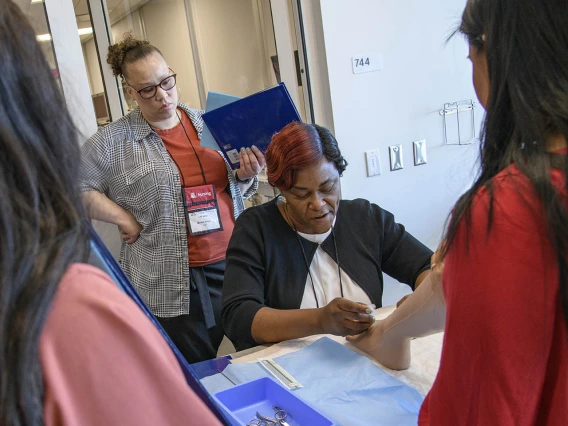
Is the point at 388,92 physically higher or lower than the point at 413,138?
higher

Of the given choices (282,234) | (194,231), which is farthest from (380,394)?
(194,231)

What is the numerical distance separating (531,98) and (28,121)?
1.63 ft

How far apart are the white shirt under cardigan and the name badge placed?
486mm

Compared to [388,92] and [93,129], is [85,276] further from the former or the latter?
[388,92]

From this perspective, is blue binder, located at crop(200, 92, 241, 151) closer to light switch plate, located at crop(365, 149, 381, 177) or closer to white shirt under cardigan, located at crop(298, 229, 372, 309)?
white shirt under cardigan, located at crop(298, 229, 372, 309)

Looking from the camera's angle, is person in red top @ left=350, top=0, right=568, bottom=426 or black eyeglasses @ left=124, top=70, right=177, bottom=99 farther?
black eyeglasses @ left=124, top=70, right=177, bottom=99

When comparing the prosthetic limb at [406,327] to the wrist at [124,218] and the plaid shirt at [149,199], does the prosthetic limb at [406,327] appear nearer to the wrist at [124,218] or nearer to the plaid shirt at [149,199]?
the plaid shirt at [149,199]

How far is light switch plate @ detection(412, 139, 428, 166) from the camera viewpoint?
260 centimetres

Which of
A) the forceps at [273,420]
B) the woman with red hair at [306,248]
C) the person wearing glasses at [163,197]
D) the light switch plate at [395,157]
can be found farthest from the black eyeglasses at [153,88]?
the forceps at [273,420]

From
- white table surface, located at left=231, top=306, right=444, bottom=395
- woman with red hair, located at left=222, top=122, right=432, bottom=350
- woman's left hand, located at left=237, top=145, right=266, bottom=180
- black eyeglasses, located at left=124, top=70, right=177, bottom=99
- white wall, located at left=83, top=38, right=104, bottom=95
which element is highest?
white wall, located at left=83, top=38, right=104, bottom=95

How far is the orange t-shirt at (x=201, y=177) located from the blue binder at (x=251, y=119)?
8 centimetres

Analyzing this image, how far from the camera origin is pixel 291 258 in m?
1.57

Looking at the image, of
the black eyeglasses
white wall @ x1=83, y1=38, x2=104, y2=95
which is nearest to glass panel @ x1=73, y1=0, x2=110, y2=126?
white wall @ x1=83, y1=38, x2=104, y2=95

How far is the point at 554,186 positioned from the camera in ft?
1.79
